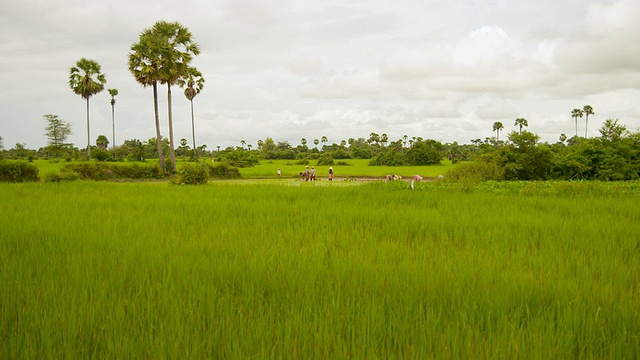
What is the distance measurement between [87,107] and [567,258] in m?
58.6

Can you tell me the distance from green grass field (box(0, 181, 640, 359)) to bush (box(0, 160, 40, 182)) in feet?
58.9

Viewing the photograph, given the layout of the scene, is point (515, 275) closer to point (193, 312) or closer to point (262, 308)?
point (262, 308)

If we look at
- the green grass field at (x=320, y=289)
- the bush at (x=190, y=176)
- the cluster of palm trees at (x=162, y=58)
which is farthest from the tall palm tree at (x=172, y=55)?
the green grass field at (x=320, y=289)

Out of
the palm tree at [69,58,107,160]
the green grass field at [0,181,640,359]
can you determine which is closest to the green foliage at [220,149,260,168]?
the palm tree at [69,58,107,160]

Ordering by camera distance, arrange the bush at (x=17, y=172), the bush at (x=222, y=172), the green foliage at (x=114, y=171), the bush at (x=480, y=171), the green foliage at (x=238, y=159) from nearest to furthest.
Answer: the bush at (x=17, y=172), the bush at (x=480, y=171), the green foliage at (x=114, y=171), the bush at (x=222, y=172), the green foliage at (x=238, y=159)

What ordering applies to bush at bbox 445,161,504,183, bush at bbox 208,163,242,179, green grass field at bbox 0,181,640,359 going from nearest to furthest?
1. green grass field at bbox 0,181,640,359
2. bush at bbox 445,161,504,183
3. bush at bbox 208,163,242,179

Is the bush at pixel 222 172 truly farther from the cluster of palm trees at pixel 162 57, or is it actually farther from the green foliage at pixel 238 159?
the green foliage at pixel 238 159

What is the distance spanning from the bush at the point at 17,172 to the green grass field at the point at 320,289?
17953mm

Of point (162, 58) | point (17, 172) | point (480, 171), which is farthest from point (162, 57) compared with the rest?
point (480, 171)

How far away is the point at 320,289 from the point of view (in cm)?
369

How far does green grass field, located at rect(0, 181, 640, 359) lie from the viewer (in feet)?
8.45

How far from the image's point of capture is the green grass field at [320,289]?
8.45 ft

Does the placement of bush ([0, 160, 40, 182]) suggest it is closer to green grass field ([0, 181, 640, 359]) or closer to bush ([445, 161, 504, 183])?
green grass field ([0, 181, 640, 359])

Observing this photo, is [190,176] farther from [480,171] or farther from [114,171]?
[480,171]
